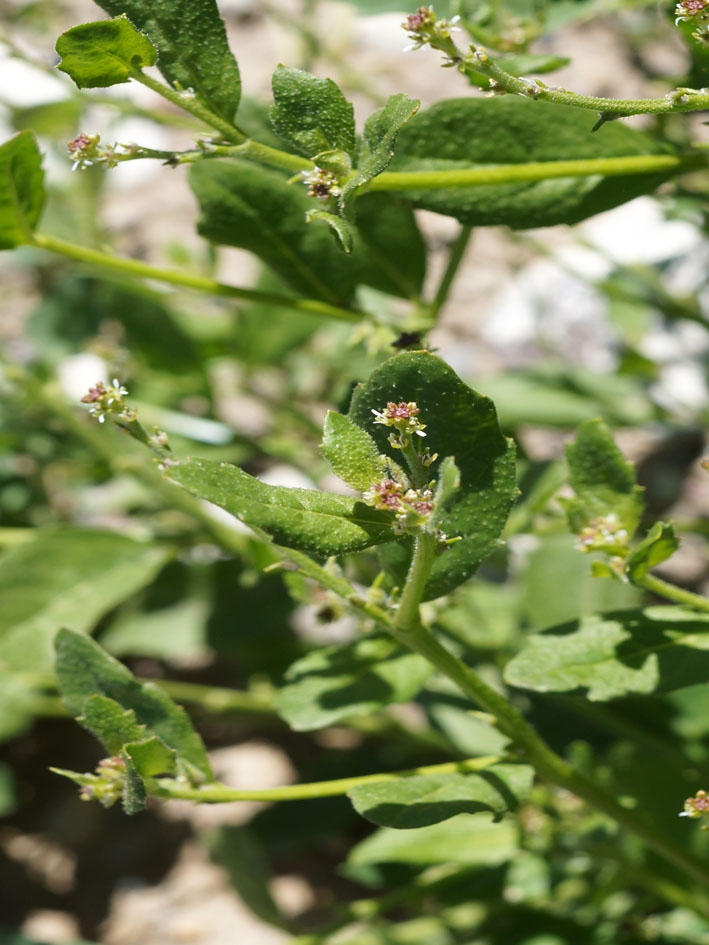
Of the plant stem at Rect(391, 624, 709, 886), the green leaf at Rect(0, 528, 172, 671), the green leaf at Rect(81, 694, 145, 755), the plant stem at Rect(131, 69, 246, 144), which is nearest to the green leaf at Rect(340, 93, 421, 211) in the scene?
the plant stem at Rect(131, 69, 246, 144)

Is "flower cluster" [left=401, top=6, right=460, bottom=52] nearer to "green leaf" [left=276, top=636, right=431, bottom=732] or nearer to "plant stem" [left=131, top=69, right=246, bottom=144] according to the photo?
"plant stem" [left=131, top=69, right=246, bottom=144]

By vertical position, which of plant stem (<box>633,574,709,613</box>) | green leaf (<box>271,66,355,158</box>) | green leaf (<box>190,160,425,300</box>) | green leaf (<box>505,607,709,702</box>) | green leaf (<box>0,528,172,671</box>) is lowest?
green leaf (<box>0,528,172,671</box>)

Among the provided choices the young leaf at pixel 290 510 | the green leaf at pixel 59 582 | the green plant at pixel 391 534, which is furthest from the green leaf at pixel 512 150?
the green leaf at pixel 59 582

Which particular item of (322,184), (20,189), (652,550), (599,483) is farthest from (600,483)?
(20,189)

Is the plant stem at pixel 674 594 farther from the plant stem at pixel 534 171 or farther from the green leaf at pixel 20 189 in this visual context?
the green leaf at pixel 20 189

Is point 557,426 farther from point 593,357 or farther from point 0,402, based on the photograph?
point 0,402

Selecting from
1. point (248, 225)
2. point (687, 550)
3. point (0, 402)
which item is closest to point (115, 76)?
point (248, 225)

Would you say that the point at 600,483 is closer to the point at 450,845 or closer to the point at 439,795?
the point at 439,795
